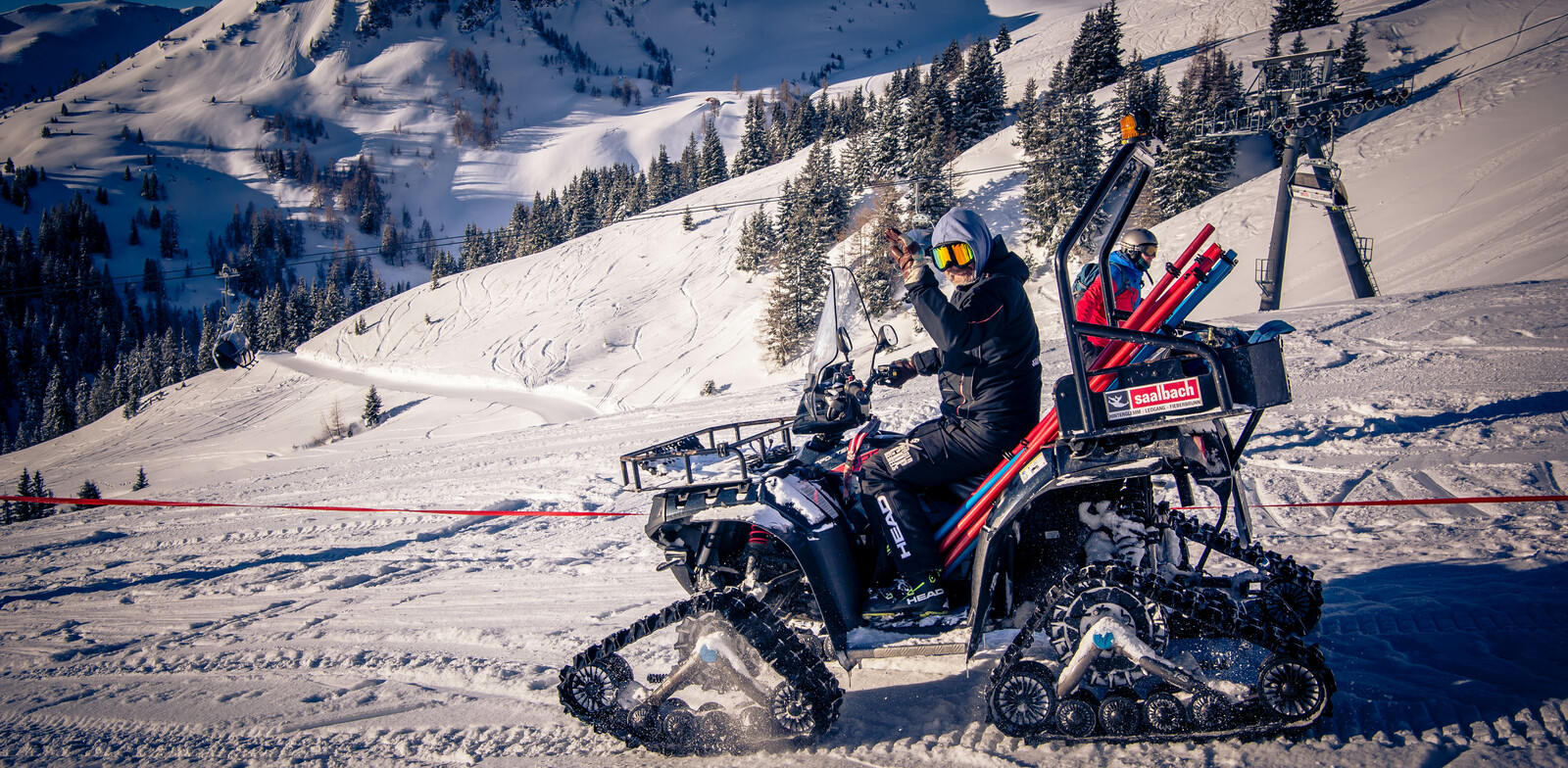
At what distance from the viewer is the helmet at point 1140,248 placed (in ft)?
18.7

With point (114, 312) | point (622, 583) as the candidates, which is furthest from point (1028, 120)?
point (114, 312)

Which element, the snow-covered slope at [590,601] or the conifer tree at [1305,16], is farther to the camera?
the conifer tree at [1305,16]

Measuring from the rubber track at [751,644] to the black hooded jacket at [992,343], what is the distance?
51.7 inches

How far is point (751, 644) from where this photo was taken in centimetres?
303

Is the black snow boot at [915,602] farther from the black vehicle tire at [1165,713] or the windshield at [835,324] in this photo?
the windshield at [835,324]

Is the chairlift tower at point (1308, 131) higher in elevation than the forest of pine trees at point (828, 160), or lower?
lower

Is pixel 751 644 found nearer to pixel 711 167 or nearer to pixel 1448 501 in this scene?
pixel 1448 501

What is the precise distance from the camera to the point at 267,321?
6438 cm

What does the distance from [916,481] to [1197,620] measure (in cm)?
129

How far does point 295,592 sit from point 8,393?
106 metres

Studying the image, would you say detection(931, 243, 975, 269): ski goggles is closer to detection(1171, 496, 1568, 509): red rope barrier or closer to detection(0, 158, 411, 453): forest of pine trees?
detection(1171, 496, 1568, 509): red rope barrier

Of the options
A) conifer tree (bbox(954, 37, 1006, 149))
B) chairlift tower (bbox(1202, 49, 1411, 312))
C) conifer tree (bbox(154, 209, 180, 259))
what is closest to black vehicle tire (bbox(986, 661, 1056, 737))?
chairlift tower (bbox(1202, 49, 1411, 312))

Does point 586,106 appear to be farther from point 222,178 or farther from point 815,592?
point 815,592

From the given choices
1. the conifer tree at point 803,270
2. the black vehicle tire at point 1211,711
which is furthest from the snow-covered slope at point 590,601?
the conifer tree at point 803,270
